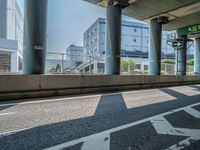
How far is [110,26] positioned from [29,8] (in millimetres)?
6579

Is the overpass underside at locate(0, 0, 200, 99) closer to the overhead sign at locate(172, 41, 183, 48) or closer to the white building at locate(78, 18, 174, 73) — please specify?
the overhead sign at locate(172, 41, 183, 48)

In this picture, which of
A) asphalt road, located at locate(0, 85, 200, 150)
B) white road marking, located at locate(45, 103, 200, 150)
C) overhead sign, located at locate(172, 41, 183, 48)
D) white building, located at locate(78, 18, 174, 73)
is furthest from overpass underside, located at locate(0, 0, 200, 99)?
white building, located at locate(78, 18, 174, 73)

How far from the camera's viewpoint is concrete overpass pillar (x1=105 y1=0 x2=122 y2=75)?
50.0ft

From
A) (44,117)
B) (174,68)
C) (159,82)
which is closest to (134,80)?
(159,82)

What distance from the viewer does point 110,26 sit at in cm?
1529

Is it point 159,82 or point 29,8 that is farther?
point 159,82

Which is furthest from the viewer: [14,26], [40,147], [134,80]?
[14,26]

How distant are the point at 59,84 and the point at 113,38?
653cm

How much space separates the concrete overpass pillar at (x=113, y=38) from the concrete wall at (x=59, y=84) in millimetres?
1642

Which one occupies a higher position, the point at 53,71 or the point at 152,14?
the point at 152,14

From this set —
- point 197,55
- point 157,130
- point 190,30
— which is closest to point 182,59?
point 190,30

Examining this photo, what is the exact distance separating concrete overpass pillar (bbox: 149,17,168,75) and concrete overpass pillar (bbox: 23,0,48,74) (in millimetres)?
12559

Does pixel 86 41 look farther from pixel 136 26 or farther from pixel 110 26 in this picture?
pixel 110 26

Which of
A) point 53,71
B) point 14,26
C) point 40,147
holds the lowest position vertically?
point 40,147
